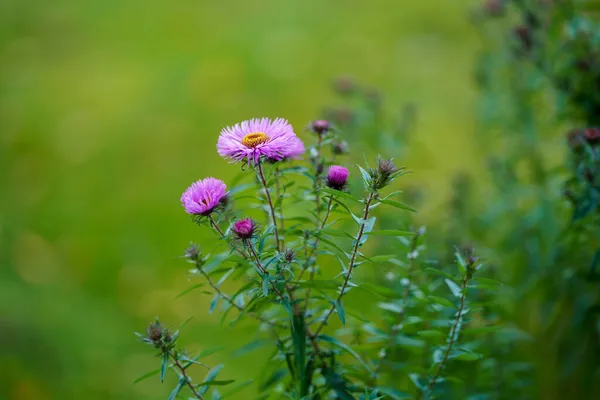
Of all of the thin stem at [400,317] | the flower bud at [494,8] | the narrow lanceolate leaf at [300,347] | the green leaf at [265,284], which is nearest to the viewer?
the green leaf at [265,284]

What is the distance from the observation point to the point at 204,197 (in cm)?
71

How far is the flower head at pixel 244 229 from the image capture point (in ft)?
2.29

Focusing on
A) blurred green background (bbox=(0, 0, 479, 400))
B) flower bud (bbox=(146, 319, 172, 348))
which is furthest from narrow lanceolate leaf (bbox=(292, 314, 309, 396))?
blurred green background (bbox=(0, 0, 479, 400))

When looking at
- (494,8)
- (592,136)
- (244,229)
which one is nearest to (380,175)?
(244,229)

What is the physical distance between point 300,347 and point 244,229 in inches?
7.9

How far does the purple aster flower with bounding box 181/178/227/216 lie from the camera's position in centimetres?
70

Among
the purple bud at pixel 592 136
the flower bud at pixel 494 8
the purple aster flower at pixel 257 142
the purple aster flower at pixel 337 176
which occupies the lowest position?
the purple aster flower at pixel 337 176

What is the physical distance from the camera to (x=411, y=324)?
0.92 meters

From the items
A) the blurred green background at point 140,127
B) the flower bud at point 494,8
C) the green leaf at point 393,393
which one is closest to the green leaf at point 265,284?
the green leaf at point 393,393

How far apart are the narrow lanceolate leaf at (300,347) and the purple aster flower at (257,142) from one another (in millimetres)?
225

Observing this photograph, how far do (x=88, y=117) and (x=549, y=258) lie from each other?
1.86 m

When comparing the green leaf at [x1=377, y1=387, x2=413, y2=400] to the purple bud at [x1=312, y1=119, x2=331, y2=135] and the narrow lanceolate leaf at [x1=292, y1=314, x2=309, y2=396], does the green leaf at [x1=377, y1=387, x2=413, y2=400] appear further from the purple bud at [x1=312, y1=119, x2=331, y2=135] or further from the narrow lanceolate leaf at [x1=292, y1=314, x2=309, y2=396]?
the purple bud at [x1=312, y1=119, x2=331, y2=135]

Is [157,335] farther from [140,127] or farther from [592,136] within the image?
[140,127]

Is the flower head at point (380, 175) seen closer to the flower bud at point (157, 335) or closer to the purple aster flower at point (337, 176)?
the purple aster flower at point (337, 176)
